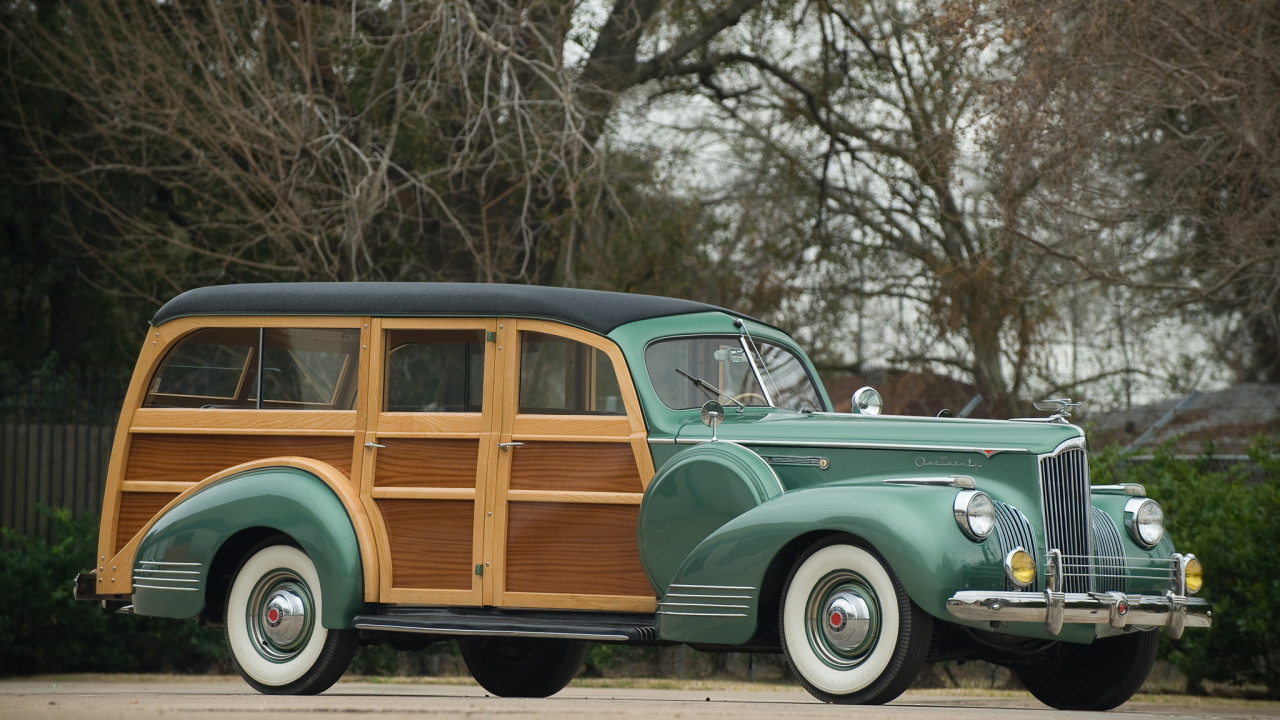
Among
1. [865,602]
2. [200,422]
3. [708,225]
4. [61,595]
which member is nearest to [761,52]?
[708,225]

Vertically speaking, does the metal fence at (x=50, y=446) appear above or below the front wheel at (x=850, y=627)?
above

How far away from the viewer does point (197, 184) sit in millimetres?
15422

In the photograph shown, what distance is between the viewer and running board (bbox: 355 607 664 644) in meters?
6.79

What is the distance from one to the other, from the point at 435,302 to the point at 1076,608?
344 cm

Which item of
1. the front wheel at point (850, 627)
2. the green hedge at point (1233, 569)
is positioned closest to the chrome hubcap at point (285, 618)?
the front wheel at point (850, 627)

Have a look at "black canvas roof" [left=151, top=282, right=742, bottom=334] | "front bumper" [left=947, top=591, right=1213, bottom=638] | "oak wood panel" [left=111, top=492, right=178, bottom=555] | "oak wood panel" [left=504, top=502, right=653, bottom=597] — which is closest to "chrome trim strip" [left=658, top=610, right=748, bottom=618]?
"oak wood panel" [left=504, top=502, right=653, bottom=597]

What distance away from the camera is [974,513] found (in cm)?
613

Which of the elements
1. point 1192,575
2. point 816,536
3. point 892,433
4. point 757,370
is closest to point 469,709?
point 816,536

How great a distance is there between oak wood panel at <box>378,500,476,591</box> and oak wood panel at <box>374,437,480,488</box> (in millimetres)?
101

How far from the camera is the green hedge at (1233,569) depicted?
989cm

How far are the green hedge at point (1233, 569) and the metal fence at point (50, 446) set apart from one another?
8810 millimetres

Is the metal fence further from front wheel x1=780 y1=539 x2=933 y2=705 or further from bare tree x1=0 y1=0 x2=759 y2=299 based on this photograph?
front wheel x1=780 y1=539 x2=933 y2=705

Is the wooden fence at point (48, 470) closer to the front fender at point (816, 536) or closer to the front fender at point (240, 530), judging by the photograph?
the front fender at point (240, 530)

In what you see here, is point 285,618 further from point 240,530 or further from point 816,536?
point 816,536
